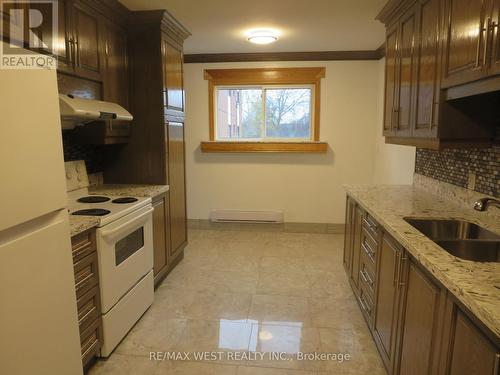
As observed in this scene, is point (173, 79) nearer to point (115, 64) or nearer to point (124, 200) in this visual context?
point (115, 64)

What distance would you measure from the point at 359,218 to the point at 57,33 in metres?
2.46

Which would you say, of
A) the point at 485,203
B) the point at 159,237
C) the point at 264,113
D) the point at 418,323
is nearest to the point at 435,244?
the point at 418,323

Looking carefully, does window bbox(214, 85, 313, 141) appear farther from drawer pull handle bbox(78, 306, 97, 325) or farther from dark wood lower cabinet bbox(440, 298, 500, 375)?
dark wood lower cabinet bbox(440, 298, 500, 375)

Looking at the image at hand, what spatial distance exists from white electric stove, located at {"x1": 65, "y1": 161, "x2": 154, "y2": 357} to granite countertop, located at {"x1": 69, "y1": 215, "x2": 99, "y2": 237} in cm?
5

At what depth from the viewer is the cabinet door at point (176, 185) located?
3.30 metres

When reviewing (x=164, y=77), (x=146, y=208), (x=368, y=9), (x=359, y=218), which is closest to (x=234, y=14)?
(x=164, y=77)

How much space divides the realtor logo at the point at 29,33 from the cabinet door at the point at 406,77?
2.22m

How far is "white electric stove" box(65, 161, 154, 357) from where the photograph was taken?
210 cm

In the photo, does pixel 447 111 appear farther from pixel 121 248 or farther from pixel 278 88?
pixel 278 88

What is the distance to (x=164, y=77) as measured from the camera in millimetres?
3080

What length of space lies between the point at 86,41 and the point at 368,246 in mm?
2488

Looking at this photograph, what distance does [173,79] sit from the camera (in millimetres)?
3314

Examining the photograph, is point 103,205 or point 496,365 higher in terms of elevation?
point 103,205

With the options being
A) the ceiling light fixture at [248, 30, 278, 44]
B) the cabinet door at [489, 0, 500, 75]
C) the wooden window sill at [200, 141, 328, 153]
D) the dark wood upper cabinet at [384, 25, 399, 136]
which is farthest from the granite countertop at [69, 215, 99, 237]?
the wooden window sill at [200, 141, 328, 153]
